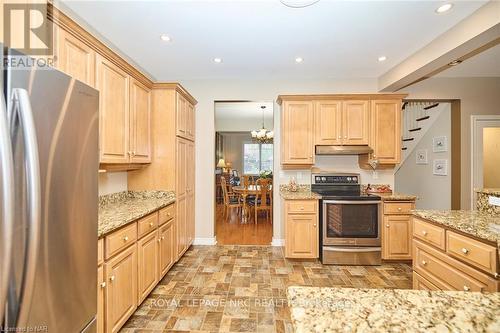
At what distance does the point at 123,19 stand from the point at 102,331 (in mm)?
2699

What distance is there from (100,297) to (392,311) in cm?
177

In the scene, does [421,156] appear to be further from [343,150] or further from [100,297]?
[100,297]

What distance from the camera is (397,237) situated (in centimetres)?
334

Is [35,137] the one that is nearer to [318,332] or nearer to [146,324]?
[318,332]

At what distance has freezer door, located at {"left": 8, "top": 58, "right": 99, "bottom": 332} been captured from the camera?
3.06ft

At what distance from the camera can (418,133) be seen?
491 cm

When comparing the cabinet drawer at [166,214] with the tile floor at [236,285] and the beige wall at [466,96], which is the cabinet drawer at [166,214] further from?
the beige wall at [466,96]

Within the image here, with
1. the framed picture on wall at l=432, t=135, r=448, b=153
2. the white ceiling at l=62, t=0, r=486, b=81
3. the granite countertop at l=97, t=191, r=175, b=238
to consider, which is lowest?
the granite countertop at l=97, t=191, r=175, b=238

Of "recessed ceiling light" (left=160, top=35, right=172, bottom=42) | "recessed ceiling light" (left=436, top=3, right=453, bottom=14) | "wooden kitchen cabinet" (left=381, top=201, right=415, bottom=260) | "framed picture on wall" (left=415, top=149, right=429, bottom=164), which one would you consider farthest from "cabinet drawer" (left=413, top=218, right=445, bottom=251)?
"framed picture on wall" (left=415, top=149, right=429, bottom=164)

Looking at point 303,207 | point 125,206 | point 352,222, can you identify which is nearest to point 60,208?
point 125,206

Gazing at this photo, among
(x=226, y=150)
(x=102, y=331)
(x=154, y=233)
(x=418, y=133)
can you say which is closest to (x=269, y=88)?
(x=154, y=233)

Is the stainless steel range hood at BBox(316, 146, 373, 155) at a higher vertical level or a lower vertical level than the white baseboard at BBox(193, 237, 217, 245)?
higher

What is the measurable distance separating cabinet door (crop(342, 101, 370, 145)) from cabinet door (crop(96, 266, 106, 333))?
3399 millimetres

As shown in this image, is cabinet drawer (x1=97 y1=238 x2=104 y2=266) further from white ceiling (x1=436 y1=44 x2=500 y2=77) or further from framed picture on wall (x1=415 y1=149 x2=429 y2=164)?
framed picture on wall (x1=415 y1=149 x2=429 y2=164)
